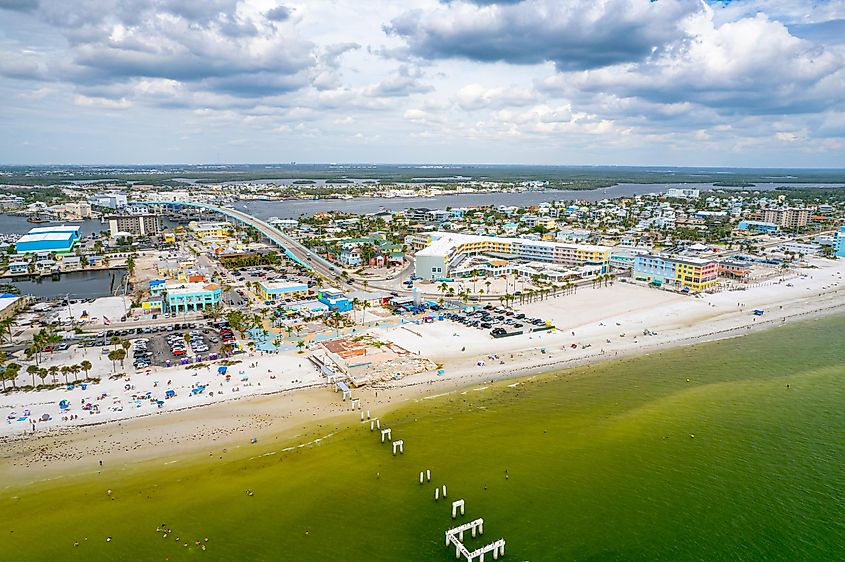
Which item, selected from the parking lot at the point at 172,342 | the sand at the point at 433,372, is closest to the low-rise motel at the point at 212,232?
the parking lot at the point at 172,342

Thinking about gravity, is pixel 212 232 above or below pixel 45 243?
above

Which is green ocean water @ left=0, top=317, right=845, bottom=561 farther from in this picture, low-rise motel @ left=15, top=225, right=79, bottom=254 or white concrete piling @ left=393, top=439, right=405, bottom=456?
low-rise motel @ left=15, top=225, right=79, bottom=254

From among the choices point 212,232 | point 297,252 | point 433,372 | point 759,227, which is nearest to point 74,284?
point 297,252

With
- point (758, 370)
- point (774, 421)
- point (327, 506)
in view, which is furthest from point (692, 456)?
point (327, 506)

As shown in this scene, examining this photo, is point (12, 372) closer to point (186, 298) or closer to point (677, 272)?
point (186, 298)

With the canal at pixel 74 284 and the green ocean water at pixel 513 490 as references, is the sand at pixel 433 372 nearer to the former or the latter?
the green ocean water at pixel 513 490

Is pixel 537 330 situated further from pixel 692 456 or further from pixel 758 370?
pixel 692 456
